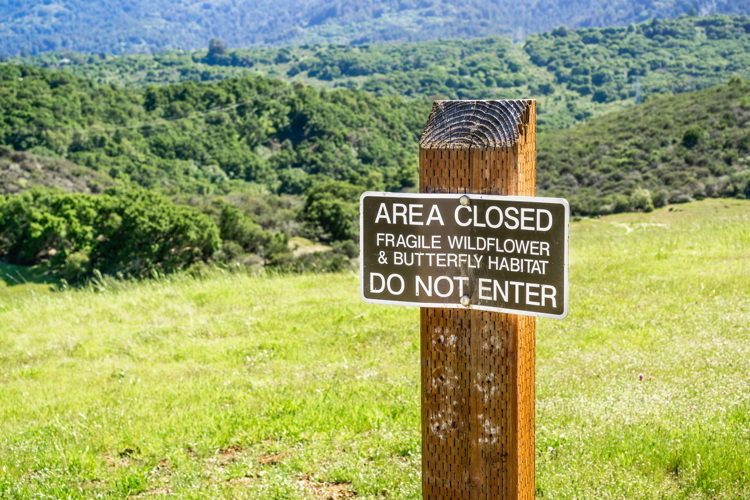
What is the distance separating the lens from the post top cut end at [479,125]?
2193 mm

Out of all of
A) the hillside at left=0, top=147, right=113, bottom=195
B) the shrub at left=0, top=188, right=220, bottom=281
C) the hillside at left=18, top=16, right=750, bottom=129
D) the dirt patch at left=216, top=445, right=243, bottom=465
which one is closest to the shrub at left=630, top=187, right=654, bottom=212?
the shrub at left=0, top=188, right=220, bottom=281

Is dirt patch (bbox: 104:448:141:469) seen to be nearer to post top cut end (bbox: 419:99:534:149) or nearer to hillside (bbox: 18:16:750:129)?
post top cut end (bbox: 419:99:534:149)

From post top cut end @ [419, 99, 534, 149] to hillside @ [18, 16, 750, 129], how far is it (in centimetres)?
8225

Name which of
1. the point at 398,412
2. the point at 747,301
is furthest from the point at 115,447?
the point at 747,301

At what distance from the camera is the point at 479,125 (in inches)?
87.4

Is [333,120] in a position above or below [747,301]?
above

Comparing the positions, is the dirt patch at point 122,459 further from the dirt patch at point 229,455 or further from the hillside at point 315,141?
the hillside at point 315,141

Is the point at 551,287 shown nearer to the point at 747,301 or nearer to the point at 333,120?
the point at 747,301

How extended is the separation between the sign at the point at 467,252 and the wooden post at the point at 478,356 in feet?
0.16

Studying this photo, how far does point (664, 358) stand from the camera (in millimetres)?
5266

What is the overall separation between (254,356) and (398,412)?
6.27ft

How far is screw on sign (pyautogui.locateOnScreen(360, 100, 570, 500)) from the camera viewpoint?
218 cm

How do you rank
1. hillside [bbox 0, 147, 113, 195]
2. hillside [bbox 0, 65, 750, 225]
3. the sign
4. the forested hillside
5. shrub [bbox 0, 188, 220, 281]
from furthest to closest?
hillside [bbox 0, 147, 113, 195]
hillside [bbox 0, 65, 750, 225]
the forested hillside
shrub [bbox 0, 188, 220, 281]
the sign

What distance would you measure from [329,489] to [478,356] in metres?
1.74
